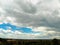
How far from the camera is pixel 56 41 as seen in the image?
2867 cm

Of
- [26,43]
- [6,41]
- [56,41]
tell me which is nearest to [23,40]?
[26,43]

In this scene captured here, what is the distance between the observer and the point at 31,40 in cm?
2798

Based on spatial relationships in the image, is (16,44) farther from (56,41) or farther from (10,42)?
(56,41)

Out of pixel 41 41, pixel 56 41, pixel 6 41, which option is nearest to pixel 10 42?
pixel 6 41

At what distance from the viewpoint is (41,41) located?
28078 mm

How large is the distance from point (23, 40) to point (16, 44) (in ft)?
4.45

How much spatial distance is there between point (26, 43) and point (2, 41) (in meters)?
3.63

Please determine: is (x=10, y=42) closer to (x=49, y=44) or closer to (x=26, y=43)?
(x=26, y=43)

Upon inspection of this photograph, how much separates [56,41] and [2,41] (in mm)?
8466

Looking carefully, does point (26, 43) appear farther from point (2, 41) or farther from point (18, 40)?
point (2, 41)

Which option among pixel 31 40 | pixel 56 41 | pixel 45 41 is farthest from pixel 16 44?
pixel 56 41

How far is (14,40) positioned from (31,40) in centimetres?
262

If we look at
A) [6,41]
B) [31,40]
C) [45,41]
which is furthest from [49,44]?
[6,41]

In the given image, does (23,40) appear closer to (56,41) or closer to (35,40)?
(35,40)
